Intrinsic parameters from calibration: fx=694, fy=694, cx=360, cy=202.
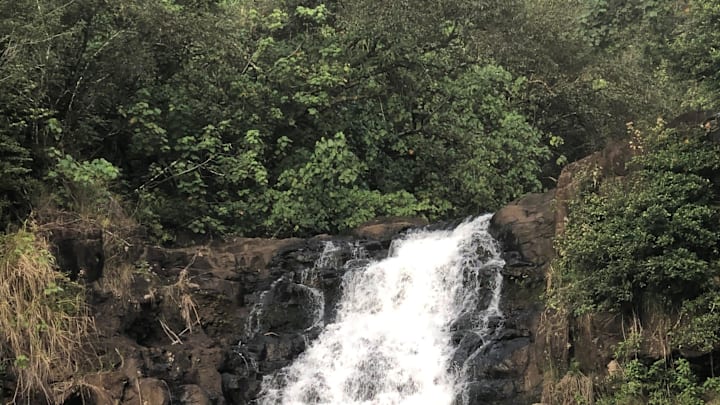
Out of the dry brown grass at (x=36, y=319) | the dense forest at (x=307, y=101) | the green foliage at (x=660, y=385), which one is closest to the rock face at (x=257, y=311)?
the dry brown grass at (x=36, y=319)

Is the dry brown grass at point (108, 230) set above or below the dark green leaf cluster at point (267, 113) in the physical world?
below

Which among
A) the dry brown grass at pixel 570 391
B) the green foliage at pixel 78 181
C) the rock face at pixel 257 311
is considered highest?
the green foliage at pixel 78 181

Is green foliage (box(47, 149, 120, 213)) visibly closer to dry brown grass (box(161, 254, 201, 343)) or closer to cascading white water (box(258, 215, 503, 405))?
dry brown grass (box(161, 254, 201, 343))

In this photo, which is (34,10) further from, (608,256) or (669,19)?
(669,19)

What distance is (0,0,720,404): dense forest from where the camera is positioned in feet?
26.6

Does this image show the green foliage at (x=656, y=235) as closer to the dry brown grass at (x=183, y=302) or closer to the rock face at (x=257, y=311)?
the rock face at (x=257, y=311)

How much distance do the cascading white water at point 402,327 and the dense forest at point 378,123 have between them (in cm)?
225

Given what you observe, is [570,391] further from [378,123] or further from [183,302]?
[378,123]

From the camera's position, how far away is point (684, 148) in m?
8.32

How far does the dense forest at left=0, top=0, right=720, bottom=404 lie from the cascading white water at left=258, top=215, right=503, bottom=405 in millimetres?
2248

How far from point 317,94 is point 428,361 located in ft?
24.3

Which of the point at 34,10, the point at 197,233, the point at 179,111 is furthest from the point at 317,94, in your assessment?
the point at 34,10

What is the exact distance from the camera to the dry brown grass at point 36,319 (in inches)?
336

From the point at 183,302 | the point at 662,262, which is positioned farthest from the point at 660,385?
the point at 183,302
